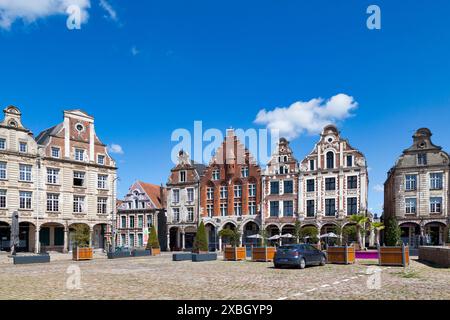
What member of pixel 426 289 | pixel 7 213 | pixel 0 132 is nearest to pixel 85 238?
pixel 7 213

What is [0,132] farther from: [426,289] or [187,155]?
[426,289]

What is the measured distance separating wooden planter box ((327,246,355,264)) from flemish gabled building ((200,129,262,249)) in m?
31.8

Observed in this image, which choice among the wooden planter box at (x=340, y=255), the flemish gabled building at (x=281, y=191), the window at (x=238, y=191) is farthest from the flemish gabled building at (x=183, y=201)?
the wooden planter box at (x=340, y=255)

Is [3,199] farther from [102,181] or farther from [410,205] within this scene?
[410,205]

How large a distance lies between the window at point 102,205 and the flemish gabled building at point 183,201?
11076 millimetres

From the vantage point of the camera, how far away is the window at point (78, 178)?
54.7 meters

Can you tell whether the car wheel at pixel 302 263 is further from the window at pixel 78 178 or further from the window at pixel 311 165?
the window at pixel 78 178

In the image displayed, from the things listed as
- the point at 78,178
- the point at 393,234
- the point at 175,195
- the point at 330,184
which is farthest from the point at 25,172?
the point at 393,234

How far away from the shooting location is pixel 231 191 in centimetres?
6209

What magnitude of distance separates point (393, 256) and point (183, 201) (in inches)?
1707

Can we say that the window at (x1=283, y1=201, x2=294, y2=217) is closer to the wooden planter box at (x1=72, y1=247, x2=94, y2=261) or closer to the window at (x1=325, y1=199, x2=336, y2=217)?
the window at (x1=325, y1=199, x2=336, y2=217)

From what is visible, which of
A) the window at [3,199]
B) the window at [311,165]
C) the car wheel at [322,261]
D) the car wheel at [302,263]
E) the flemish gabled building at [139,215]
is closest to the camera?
the car wheel at [302,263]

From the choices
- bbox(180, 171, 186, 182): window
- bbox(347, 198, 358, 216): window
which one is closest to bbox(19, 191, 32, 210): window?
bbox(180, 171, 186, 182): window

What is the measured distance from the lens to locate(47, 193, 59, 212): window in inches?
2053
